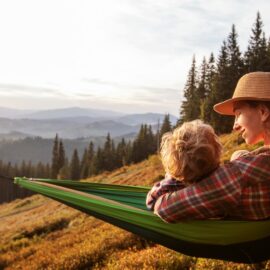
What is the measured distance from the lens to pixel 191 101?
63844 mm

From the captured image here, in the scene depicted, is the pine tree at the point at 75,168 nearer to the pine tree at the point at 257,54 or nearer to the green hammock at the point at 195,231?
the pine tree at the point at 257,54

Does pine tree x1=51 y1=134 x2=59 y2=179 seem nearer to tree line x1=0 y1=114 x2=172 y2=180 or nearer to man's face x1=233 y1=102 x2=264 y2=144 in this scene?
tree line x1=0 y1=114 x2=172 y2=180

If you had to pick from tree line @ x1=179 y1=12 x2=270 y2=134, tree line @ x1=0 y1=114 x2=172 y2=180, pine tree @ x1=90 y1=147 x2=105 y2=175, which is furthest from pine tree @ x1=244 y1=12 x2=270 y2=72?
pine tree @ x1=90 y1=147 x2=105 y2=175

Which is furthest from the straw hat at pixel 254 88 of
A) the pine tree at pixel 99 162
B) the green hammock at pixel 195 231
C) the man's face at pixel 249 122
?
the pine tree at pixel 99 162

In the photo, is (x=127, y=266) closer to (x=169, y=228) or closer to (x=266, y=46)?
(x=169, y=228)

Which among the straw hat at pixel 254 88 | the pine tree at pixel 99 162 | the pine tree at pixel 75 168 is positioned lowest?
the pine tree at pixel 75 168

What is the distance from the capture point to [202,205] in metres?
3.72

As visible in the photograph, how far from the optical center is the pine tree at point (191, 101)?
6224cm

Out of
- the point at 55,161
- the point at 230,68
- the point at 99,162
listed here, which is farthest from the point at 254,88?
the point at 55,161

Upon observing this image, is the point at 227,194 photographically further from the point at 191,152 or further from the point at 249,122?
the point at 249,122

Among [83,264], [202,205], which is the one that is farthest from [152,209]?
[83,264]

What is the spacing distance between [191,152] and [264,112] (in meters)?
0.91

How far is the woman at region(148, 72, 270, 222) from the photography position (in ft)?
11.7

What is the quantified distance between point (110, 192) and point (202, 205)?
2489mm
